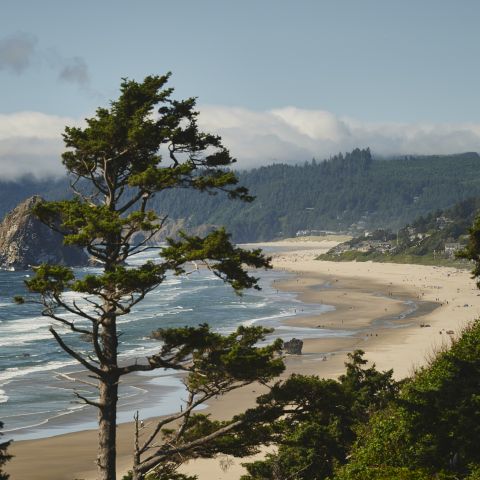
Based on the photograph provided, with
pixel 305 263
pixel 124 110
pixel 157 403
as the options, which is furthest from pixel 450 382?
pixel 305 263

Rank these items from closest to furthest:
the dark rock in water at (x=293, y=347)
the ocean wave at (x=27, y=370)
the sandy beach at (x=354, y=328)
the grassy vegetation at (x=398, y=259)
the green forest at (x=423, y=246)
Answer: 1. the sandy beach at (x=354, y=328)
2. the ocean wave at (x=27, y=370)
3. the dark rock in water at (x=293, y=347)
4. the grassy vegetation at (x=398, y=259)
5. the green forest at (x=423, y=246)

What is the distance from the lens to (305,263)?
17600 centimetres

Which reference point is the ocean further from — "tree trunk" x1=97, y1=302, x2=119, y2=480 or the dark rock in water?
the dark rock in water

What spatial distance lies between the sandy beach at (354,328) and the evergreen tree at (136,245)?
46.1 feet

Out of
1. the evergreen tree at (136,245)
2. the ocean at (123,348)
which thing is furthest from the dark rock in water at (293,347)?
the evergreen tree at (136,245)

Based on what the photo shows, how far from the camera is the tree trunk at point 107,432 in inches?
493

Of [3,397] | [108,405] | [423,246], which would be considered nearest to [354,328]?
[3,397]

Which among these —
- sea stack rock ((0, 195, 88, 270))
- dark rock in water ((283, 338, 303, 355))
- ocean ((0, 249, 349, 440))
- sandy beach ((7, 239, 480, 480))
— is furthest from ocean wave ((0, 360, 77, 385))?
sea stack rock ((0, 195, 88, 270))

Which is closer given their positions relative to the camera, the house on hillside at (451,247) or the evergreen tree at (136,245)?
the evergreen tree at (136,245)

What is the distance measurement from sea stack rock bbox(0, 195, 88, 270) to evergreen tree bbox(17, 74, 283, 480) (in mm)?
151557

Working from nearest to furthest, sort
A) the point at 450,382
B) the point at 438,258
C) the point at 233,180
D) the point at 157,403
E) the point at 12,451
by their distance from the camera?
the point at 233,180 → the point at 450,382 → the point at 12,451 → the point at 157,403 → the point at 438,258

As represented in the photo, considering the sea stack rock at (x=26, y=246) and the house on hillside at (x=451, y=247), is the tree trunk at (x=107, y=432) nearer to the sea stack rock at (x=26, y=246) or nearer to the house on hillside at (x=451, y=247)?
the house on hillside at (x=451, y=247)

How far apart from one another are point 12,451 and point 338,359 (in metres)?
27.5

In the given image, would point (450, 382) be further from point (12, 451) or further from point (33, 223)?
point (33, 223)
